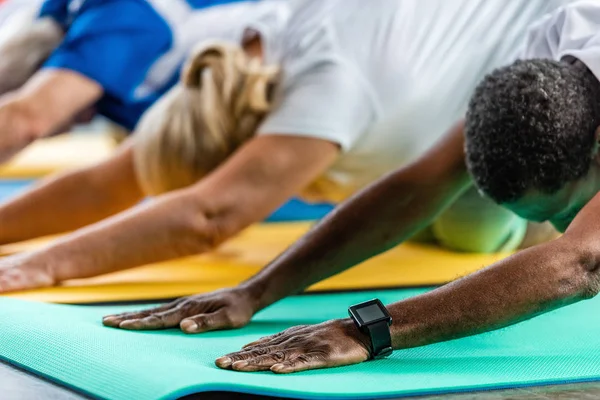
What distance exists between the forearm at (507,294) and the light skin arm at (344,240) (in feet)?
1.80

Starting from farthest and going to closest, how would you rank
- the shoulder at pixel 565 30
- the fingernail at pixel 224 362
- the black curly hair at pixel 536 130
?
the shoulder at pixel 565 30 < the black curly hair at pixel 536 130 < the fingernail at pixel 224 362

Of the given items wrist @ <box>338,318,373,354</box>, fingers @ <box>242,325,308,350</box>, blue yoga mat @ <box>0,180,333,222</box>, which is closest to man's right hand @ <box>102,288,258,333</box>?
fingers @ <box>242,325,308,350</box>

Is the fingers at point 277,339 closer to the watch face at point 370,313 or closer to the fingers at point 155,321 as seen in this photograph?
the watch face at point 370,313

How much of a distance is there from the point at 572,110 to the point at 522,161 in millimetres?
152

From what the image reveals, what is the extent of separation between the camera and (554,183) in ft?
7.30

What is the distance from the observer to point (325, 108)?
10.7 ft

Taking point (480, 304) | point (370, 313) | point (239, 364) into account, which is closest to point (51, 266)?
point (239, 364)

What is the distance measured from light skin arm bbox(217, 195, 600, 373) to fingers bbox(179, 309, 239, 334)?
0.37 meters

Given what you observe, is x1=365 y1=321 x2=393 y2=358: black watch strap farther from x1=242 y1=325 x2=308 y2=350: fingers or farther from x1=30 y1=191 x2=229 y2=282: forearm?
x1=30 y1=191 x2=229 y2=282: forearm

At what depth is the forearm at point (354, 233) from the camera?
2.54 m

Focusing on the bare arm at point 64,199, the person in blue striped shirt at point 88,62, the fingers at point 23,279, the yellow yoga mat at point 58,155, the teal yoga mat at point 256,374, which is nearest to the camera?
the teal yoga mat at point 256,374

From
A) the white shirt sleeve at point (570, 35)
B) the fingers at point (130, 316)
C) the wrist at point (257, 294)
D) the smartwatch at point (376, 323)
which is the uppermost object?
the white shirt sleeve at point (570, 35)

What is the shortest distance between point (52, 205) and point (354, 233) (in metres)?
1.62

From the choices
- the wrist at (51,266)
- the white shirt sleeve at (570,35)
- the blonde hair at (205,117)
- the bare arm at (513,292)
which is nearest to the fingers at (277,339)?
the bare arm at (513,292)
